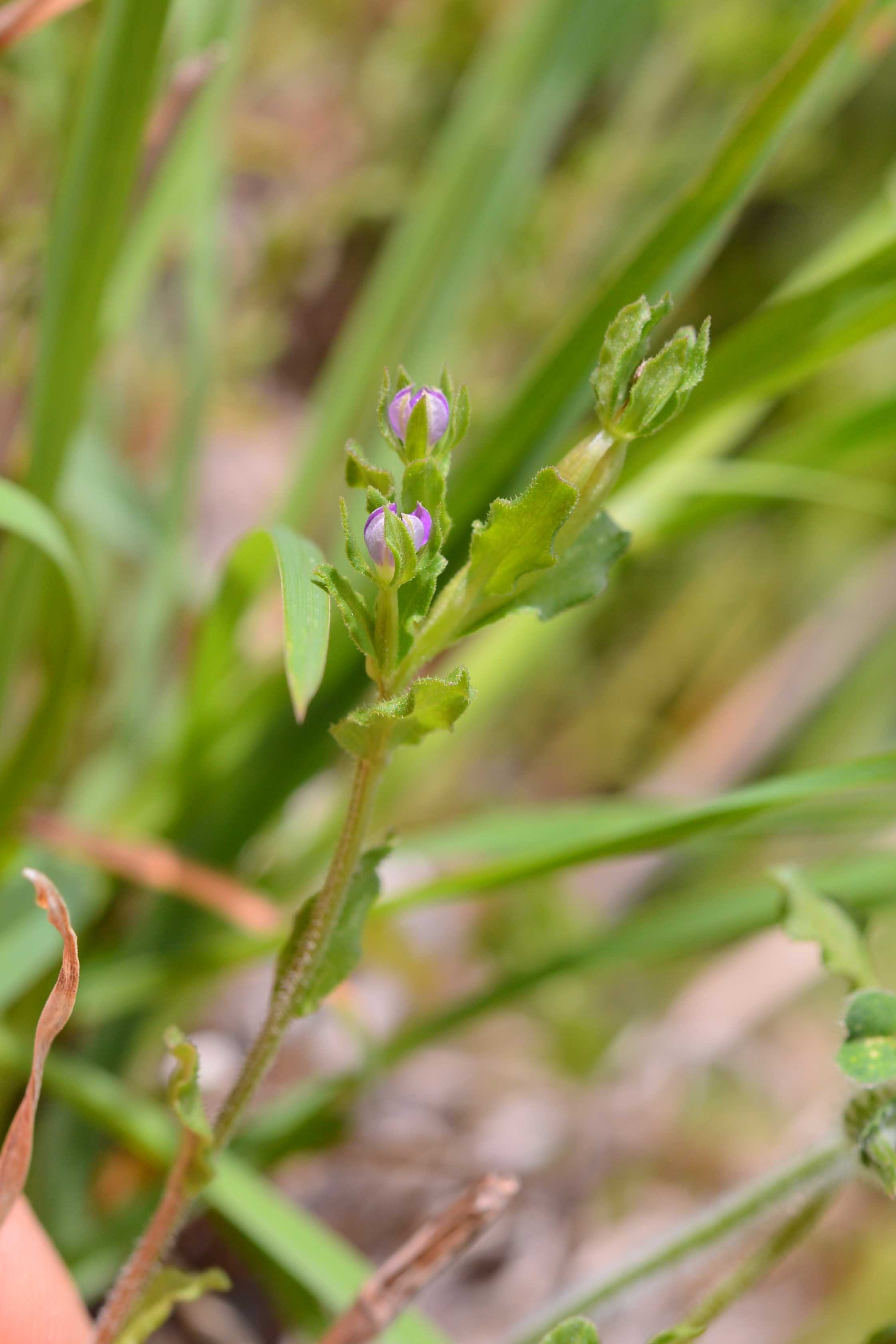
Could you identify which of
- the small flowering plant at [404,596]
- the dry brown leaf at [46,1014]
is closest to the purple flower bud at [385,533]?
the small flowering plant at [404,596]

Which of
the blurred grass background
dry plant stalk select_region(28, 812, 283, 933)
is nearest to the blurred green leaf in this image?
the blurred grass background

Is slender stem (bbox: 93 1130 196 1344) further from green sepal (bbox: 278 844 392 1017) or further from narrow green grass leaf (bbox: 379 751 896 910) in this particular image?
narrow green grass leaf (bbox: 379 751 896 910)

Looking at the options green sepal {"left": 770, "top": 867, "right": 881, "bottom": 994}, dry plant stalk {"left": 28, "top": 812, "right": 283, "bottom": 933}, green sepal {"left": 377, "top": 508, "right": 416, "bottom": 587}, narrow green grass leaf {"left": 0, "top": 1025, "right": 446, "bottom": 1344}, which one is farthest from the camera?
dry plant stalk {"left": 28, "top": 812, "right": 283, "bottom": 933}

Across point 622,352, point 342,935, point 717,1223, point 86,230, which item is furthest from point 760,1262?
point 86,230

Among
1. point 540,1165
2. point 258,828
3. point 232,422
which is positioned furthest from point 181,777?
point 232,422

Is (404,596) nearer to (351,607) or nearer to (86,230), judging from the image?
(351,607)
